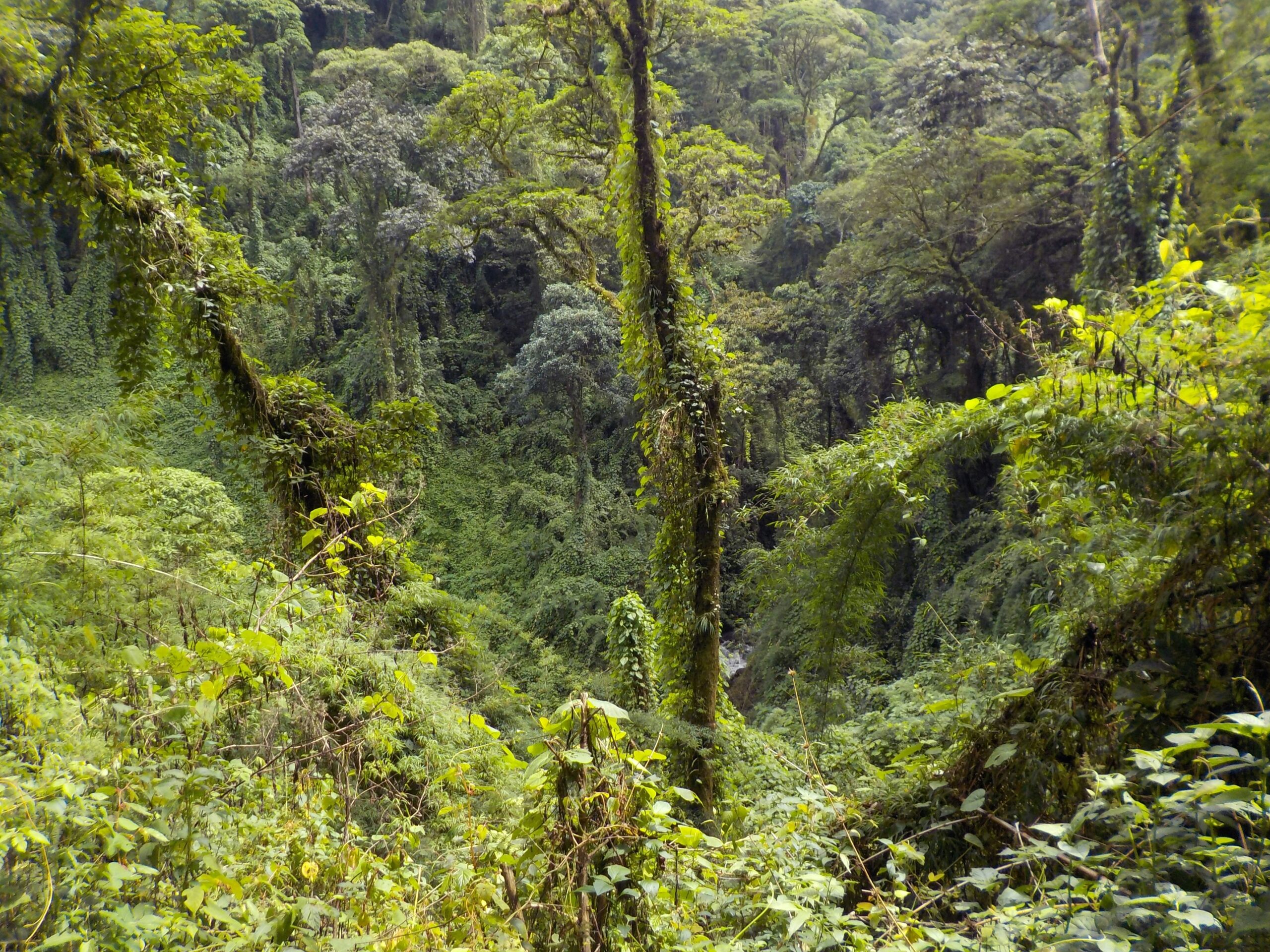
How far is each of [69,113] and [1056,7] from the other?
13536mm

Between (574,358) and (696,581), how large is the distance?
11000mm

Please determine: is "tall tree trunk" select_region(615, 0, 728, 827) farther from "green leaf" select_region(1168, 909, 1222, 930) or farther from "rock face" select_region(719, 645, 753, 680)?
"rock face" select_region(719, 645, 753, 680)

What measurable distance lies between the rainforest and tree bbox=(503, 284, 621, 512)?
3777 mm

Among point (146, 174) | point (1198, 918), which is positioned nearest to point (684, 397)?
point (146, 174)

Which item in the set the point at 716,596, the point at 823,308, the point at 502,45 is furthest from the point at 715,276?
the point at 716,596

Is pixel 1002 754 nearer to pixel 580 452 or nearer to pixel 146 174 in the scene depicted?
pixel 146 174

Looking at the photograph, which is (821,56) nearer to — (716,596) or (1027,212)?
(1027,212)

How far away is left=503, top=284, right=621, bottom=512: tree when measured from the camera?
1463cm

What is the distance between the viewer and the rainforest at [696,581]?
150 cm

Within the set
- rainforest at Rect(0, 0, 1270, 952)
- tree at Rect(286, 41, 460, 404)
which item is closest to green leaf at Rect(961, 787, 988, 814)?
rainforest at Rect(0, 0, 1270, 952)

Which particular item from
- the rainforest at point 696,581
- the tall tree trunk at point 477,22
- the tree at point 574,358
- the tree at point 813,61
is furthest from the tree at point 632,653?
the tall tree trunk at point 477,22

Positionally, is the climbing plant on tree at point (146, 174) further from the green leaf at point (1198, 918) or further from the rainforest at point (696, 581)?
the green leaf at point (1198, 918)

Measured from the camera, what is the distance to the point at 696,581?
442cm

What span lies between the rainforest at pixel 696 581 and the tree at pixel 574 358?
3.78 m
